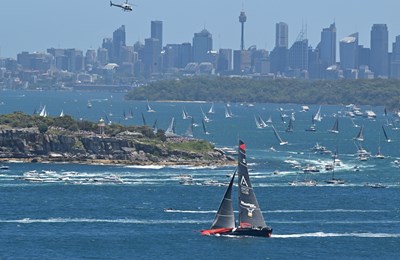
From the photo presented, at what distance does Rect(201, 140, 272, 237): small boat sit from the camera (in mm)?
87125

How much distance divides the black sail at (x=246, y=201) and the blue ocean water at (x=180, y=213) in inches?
63.4

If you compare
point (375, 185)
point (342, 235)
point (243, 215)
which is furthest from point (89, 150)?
point (243, 215)

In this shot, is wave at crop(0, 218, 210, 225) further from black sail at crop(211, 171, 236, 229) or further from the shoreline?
the shoreline

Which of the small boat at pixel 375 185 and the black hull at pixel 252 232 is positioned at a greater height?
the black hull at pixel 252 232

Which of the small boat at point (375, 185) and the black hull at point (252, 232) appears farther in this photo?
the small boat at point (375, 185)

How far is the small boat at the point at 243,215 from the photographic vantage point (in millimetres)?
87125

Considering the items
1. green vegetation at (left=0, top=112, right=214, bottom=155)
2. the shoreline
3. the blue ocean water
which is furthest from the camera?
green vegetation at (left=0, top=112, right=214, bottom=155)

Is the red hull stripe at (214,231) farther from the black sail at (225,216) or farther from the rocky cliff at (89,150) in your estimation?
the rocky cliff at (89,150)

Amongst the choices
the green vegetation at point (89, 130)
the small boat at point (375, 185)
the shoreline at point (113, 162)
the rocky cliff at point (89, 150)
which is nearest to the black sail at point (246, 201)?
the small boat at point (375, 185)

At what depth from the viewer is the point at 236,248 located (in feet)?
274

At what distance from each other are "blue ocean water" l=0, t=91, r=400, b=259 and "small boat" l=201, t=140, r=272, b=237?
106 cm

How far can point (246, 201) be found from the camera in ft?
286

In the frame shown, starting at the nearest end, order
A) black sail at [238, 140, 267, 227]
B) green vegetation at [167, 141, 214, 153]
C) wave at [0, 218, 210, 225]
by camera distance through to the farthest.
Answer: black sail at [238, 140, 267, 227] → wave at [0, 218, 210, 225] → green vegetation at [167, 141, 214, 153]

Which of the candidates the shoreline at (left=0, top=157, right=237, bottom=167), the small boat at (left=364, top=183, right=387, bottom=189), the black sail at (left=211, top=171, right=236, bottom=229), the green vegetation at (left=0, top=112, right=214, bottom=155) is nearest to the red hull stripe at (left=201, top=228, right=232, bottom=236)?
the black sail at (left=211, top=171, right=236, bottom=229)
